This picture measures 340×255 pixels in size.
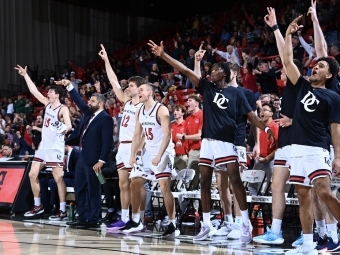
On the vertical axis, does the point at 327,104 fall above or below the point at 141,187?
above

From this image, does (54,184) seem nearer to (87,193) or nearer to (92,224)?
(87,193)

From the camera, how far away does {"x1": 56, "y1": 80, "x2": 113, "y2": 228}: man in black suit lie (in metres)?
9.06

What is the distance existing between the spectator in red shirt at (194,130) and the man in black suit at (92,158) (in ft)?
4.51

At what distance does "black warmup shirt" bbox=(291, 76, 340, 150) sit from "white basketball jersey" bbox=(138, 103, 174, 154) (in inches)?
99.7

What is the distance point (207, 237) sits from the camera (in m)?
7.49

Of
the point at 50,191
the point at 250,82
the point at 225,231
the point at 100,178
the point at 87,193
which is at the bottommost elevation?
the point at 225,231

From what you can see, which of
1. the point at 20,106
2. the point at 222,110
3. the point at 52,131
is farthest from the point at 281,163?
the point at 20,106

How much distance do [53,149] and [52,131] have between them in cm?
33

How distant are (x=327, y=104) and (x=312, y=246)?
1.44 m

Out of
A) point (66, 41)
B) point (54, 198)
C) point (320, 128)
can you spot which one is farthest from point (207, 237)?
point (66, 41)

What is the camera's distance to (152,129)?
318 inches

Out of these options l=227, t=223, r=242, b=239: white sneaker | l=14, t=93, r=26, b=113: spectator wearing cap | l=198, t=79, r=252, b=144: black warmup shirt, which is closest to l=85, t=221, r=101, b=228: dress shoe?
l=227, t=223, r=242, b=239: white sneaker

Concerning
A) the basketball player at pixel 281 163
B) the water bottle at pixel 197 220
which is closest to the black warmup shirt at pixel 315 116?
the basketball player at pixel 281 163

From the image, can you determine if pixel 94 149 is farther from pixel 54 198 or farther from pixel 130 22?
pixel 130 22
